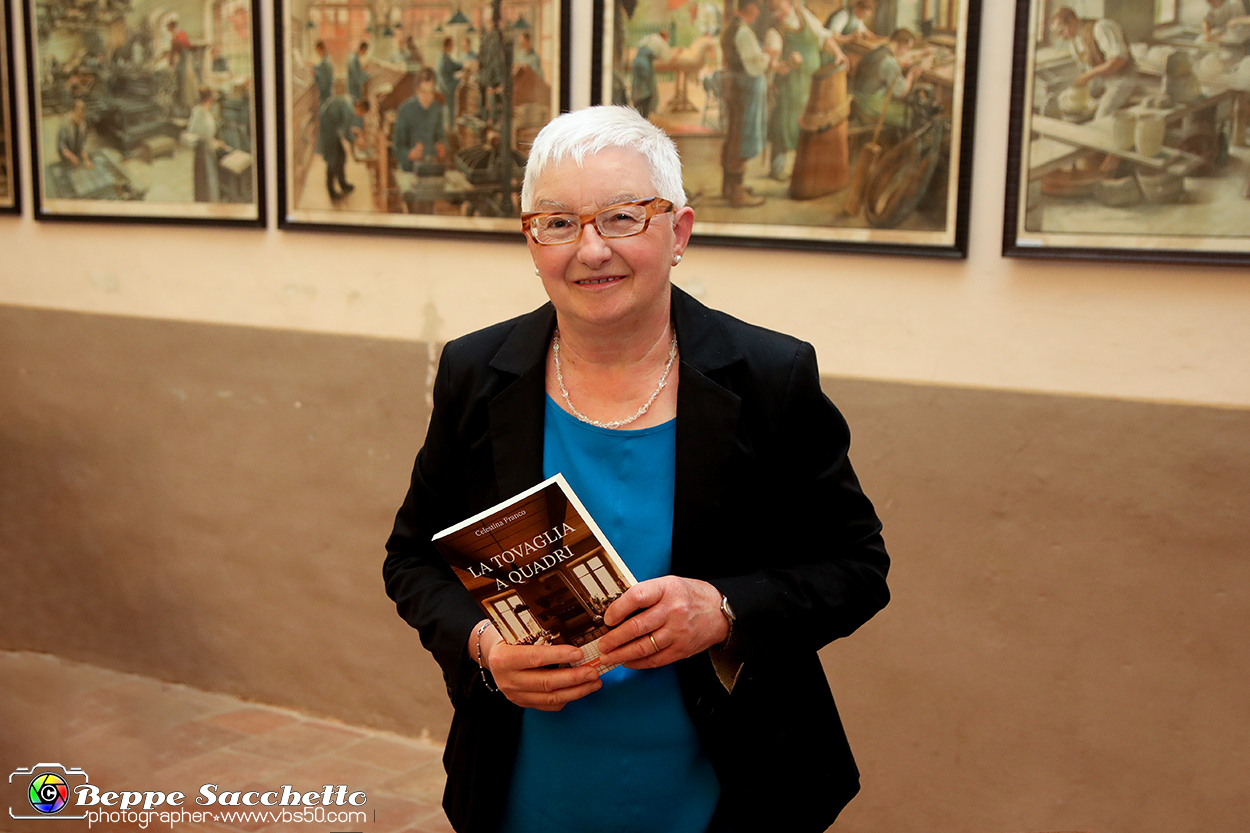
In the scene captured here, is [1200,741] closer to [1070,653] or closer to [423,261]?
[1070,653]

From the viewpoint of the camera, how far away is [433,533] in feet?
7.19

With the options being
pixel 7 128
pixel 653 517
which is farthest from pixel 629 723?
pixel 7 128

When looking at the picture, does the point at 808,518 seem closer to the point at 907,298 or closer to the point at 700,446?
the point at 700,446

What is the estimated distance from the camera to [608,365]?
6.87ft

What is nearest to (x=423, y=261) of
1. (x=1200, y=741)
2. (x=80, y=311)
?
(x=80, y=311)

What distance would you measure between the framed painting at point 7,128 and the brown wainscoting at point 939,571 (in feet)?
2.64

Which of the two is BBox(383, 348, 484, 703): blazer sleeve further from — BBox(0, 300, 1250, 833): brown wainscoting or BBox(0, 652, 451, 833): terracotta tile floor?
BBox(0, 652, 451, 833): terracotta tile floor

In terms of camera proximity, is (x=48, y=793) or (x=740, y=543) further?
(x=48, y=793)

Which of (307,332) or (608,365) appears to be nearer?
(608,365)

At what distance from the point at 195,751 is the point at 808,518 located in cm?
359

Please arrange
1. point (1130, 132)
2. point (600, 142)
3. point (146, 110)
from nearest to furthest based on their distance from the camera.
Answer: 1. point (600, 142)
2. point (1130, 132)
3. point (146, 110)

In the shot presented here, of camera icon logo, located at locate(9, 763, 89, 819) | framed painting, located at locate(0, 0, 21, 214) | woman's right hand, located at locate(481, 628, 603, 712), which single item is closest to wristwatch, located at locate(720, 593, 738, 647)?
woman's right hand, located at locate(481, 628, 603, 712)

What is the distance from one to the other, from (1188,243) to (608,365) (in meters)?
1.99

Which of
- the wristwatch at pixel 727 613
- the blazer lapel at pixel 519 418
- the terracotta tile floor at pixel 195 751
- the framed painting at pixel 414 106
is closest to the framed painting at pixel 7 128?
the framed painting at pixel 414 106
